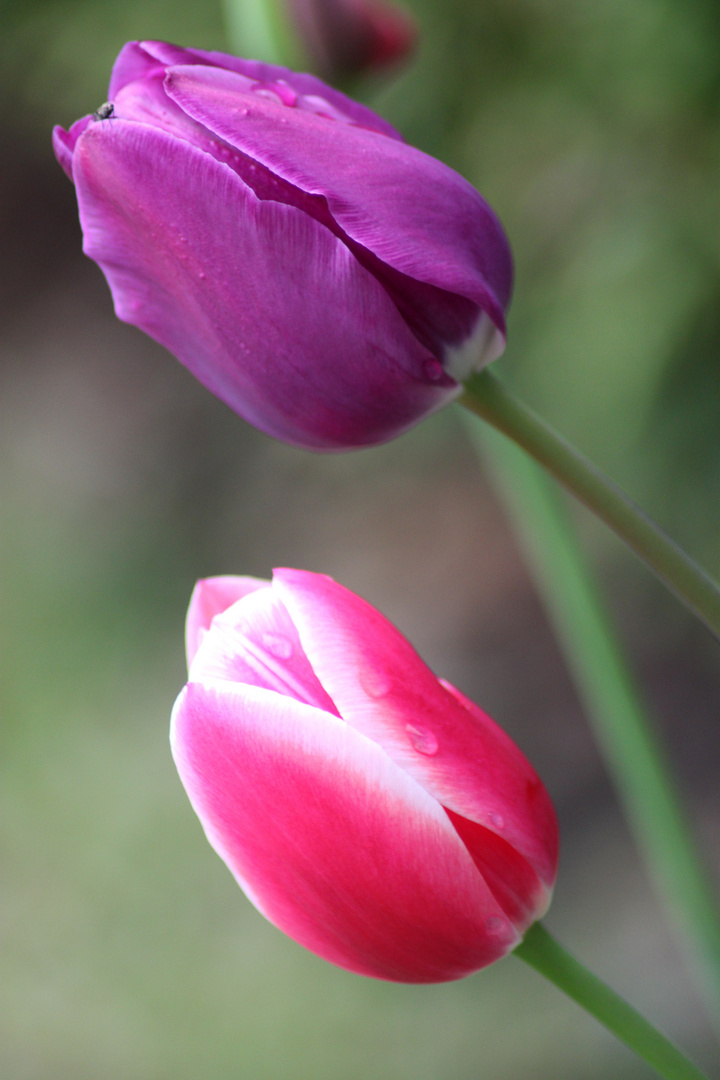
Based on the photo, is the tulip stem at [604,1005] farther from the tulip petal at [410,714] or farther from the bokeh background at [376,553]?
the bokeh background at [376,553]

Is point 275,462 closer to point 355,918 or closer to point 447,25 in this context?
point 447,25

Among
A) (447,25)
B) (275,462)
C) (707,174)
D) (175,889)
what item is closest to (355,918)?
(707,174)

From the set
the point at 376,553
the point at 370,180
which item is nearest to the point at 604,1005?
the point at 370,180

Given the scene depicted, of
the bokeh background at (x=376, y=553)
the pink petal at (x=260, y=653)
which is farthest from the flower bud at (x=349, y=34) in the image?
the pink petal at (x=260, y=653)

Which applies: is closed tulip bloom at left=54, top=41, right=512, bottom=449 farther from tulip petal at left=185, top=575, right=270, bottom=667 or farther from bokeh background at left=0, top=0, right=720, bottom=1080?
bokeh background at left=0, top=0, right=720, bottom=1080

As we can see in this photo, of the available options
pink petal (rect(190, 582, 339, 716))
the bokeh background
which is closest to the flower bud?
the bokeh background
